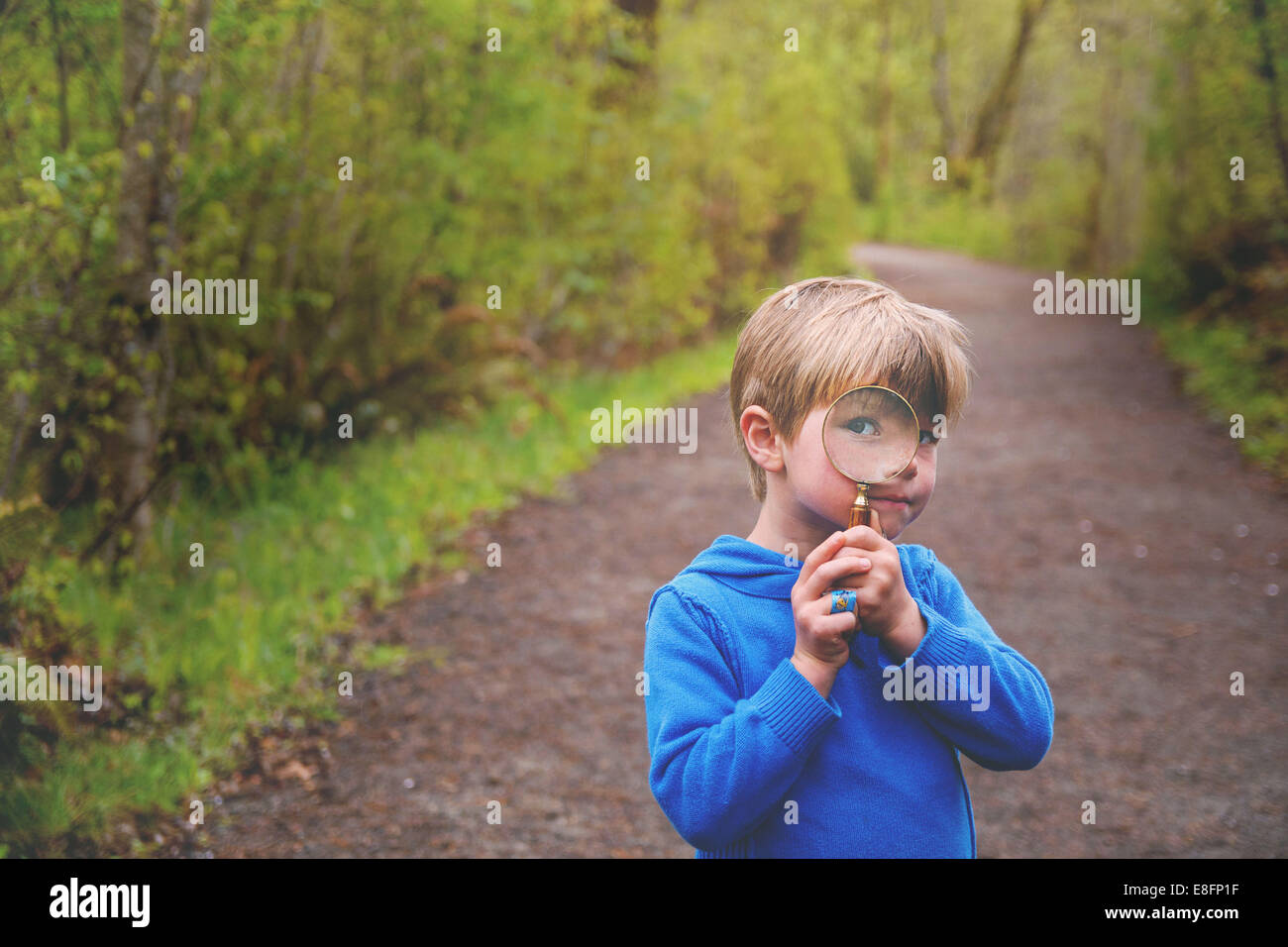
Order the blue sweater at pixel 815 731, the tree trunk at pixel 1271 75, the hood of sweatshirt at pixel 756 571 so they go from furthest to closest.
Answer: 1. the tree trunk at pixel 1271 75
2. the hood of sweatshirt at pixel 756 571
3. the blue sweater at pixel 815 731

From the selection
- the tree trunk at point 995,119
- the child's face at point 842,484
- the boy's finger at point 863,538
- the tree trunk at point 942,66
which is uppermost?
the tree trunk at point 942,66

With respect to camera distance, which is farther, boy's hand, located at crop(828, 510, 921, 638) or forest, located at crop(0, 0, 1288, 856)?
forest, located at crop(0, 0, 1288, 856)

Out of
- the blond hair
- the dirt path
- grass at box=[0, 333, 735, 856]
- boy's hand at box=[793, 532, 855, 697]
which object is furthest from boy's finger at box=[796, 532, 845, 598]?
grass at box=[0, 333, 735, 856]

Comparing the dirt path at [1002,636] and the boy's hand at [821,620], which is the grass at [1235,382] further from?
the boy's hand at [821,620]

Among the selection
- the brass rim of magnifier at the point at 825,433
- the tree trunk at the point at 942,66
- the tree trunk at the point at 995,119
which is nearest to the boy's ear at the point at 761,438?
the brass rim of magnifier at the point at 825,433

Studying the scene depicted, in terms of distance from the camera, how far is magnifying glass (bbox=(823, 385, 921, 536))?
163cm

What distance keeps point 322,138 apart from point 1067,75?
29117mm

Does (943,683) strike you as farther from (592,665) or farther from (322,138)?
(322,138)

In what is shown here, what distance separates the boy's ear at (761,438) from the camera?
1800 millimetres

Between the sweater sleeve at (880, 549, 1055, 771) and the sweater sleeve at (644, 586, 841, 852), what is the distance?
19 cm

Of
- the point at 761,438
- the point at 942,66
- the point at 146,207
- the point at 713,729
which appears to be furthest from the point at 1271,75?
the point at 942,66

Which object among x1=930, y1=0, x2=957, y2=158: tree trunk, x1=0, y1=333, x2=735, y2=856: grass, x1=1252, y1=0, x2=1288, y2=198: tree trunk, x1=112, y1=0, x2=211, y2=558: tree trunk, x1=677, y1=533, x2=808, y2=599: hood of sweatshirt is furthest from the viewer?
x1=930, y1=0, x2=957, y2=158: tree trunk

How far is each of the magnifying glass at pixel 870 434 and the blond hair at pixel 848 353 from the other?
0.06m

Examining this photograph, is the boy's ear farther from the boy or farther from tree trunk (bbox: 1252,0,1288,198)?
tree trunk (bbox: 1252,0,1288,198)
